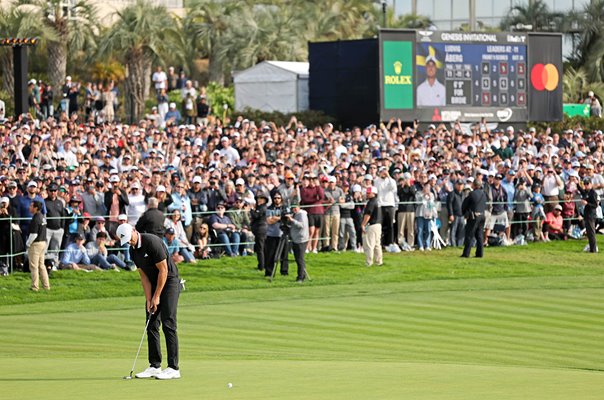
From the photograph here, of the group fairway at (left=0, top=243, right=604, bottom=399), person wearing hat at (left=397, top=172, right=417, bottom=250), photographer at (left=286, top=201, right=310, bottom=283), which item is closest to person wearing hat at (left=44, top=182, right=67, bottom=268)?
fairway at (left=0, top=243, right=604, bottom=399)

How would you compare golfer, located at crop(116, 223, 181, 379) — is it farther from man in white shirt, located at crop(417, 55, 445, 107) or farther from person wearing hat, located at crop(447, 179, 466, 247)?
man in white shirt, located at crop(417, 55, 445, 107)

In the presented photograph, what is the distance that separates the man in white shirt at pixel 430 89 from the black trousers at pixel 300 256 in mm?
14429

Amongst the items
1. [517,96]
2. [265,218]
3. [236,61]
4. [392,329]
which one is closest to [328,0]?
[236,61]

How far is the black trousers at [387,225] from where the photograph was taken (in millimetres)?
32188

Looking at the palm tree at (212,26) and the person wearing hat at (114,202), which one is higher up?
the palm tree at (212,26)

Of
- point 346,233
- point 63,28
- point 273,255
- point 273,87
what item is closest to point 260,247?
point 273,255

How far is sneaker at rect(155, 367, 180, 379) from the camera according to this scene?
14.1 metres

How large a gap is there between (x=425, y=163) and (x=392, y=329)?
1573cm

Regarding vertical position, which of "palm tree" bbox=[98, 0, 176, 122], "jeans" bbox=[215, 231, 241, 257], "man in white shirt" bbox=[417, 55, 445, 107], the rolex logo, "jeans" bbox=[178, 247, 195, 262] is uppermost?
"palm tree" bbox=[98, 0, 176, 122]

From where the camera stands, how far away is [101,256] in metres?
28.6

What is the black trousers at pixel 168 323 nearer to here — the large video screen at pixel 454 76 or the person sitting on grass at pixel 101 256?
the person sitting on grass at pixel 101 256

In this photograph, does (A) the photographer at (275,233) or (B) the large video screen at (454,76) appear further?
(B) the large video screen at (454,76)

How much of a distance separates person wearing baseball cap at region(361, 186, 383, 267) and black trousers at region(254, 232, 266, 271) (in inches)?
97.5

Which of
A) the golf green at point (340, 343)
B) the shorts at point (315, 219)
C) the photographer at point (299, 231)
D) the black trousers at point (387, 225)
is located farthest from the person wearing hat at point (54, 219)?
the black trousers at point (387, 225)
